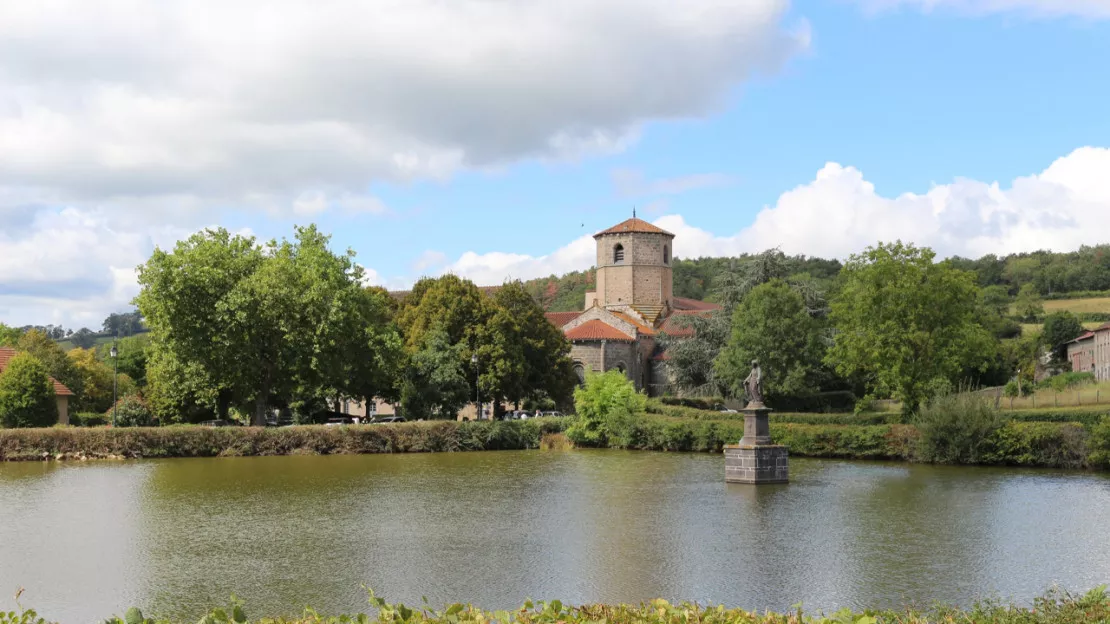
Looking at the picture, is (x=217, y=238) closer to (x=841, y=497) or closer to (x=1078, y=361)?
(x=841, y=497)

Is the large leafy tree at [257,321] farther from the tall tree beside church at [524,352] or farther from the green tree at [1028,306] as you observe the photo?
the green tree at [1028,306]

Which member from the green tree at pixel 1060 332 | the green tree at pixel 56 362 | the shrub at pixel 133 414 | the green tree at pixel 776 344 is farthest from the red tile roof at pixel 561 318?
the green tree at pixel 1060 332

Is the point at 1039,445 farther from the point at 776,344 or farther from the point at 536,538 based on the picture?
the point at 536,538

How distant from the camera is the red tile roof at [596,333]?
6303cm

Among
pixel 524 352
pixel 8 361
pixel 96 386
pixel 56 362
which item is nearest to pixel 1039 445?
pixel 524 352

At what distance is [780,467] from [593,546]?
38.7 ft

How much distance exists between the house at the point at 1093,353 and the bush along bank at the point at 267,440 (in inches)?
1338

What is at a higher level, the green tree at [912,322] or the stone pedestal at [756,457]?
the green tree at [912,322]

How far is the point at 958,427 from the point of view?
32750 mm

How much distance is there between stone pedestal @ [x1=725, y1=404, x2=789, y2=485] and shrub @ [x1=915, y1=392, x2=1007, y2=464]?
28.9 ft

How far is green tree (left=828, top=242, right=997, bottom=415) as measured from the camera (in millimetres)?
41125

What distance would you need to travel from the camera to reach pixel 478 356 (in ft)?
159

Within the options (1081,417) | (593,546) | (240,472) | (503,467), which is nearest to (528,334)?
(503,467)

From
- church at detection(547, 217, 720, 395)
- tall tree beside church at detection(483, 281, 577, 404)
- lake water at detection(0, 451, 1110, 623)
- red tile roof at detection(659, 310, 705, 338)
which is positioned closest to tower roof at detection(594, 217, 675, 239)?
church at detection(547, 217, 720, 395)
